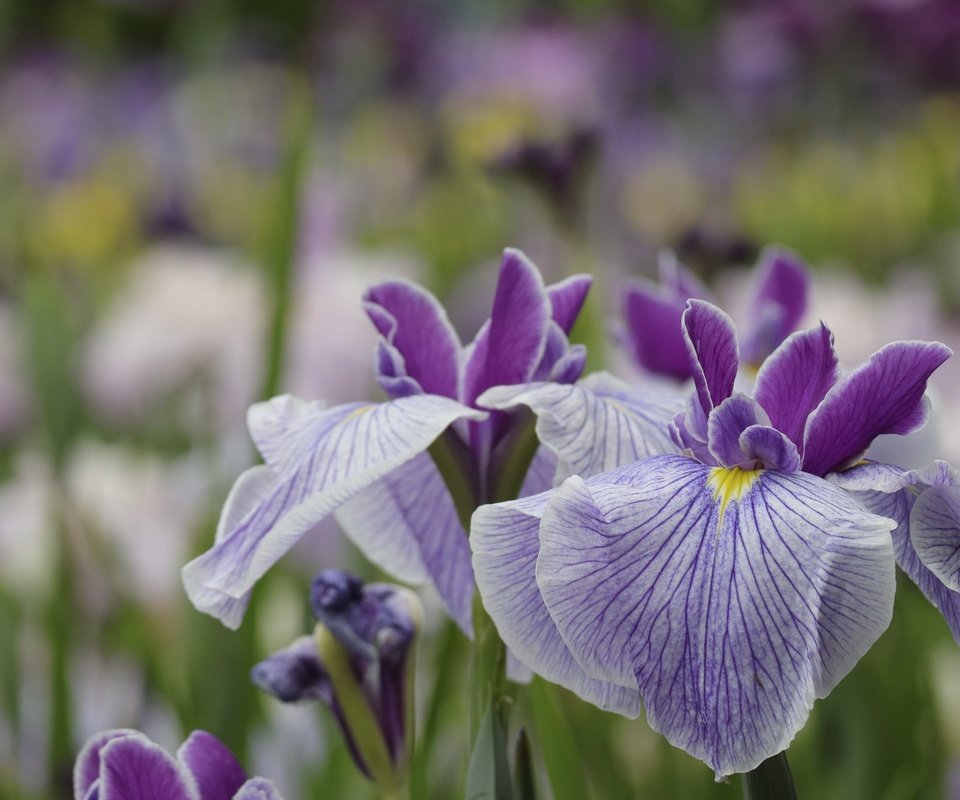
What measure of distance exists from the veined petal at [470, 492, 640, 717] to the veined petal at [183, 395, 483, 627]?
3cm

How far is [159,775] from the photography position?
1.04ft

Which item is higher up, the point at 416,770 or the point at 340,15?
the point at 340,15

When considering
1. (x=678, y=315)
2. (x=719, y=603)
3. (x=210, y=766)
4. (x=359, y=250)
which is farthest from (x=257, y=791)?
(x=359, y=250)

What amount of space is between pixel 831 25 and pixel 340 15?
219 centimetres

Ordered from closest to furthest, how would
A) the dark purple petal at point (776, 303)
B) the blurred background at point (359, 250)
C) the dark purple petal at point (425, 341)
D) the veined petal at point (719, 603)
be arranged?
the veined petal at point (719, 603) → the dark purple petal at point (425, 341) → the dark purple petal at point (776, 303) → the blurred background at point (359, 250)

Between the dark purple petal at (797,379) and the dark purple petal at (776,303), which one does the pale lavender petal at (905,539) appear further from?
the dark purple petal at (776,303)

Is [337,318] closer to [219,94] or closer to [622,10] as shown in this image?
[219,94]

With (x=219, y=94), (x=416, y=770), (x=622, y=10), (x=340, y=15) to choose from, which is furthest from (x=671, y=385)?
(x=340, y=15)

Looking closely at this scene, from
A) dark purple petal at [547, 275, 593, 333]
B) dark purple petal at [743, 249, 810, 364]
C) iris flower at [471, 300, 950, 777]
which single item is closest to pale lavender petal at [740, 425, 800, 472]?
iris flower at [471, 300, 950, 777]

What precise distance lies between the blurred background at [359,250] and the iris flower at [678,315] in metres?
0.04

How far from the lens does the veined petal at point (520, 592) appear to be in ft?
1.02

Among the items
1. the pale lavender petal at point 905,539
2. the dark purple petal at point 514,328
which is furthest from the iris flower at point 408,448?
the pale lavender petal at point 905,539

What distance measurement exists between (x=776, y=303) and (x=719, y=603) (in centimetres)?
29

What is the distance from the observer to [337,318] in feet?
3.75
